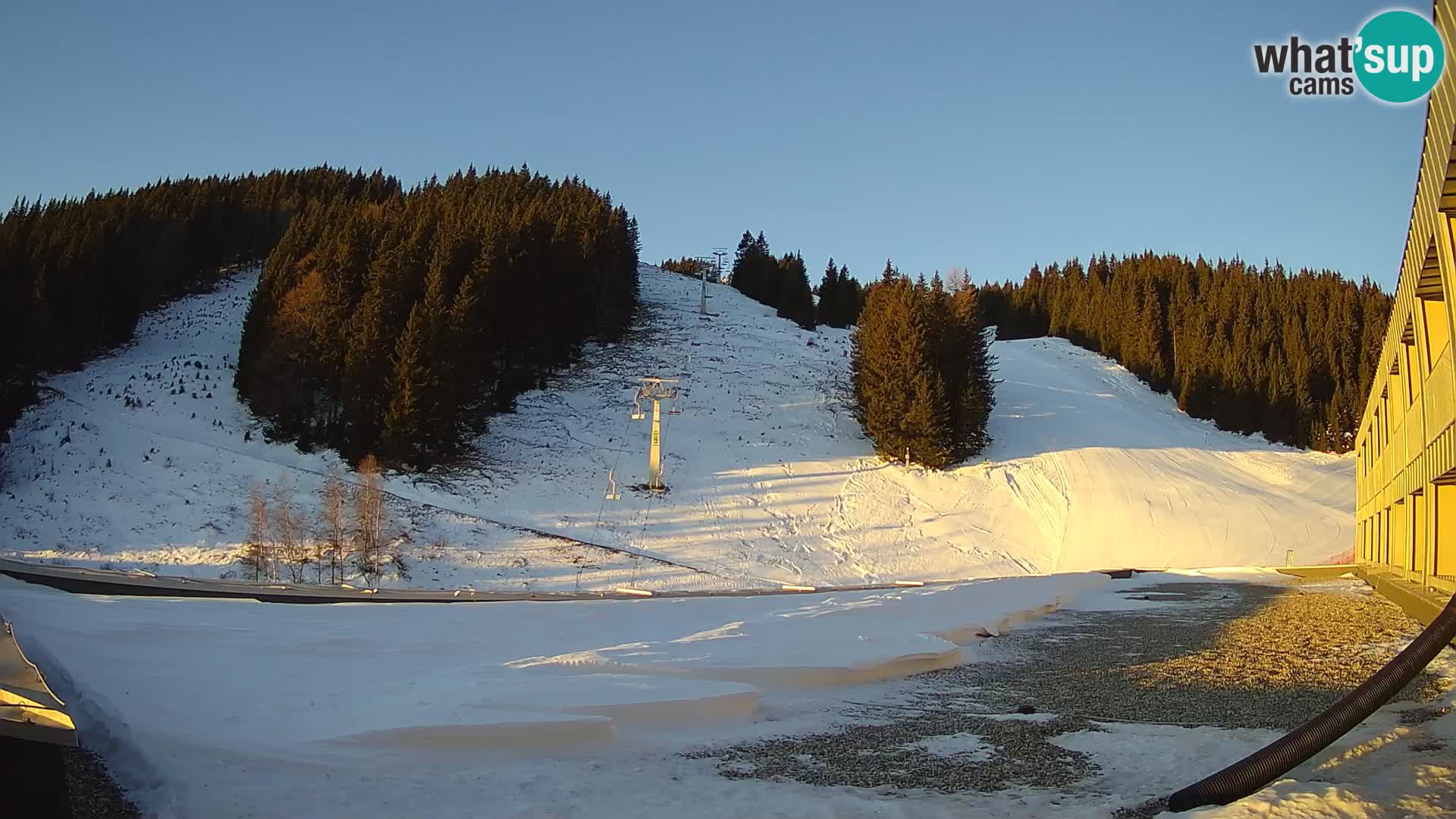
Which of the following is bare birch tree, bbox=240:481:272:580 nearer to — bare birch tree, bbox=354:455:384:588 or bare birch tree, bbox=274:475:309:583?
bare birch tree, bbox=274:475:309:583

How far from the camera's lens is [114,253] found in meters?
45.1

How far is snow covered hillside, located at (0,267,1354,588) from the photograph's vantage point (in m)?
26.9

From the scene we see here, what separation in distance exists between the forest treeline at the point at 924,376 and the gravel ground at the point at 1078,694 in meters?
21.9

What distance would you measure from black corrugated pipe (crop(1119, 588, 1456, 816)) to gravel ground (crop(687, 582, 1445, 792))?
111 cm

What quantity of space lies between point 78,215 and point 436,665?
5628 cm

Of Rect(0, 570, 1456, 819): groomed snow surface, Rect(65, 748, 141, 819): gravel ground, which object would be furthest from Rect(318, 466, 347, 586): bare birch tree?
Rect(65, 748, 141, 819): gravel ground

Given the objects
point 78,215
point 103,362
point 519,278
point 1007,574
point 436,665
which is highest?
point 78,215

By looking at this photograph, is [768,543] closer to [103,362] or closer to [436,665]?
[436,665]

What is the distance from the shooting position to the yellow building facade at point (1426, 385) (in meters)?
9.20

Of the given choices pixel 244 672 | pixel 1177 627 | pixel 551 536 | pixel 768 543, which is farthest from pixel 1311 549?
pixel 244 672

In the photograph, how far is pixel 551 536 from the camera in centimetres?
2884

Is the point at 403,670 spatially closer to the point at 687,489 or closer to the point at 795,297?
the point at 687,489

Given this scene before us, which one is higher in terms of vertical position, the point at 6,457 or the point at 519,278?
the point at 519,278

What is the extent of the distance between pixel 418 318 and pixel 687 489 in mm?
11498
